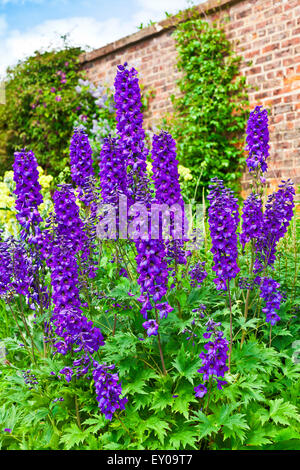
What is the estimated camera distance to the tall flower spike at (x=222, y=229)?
7.68ft

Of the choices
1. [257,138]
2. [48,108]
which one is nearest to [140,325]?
[257,138]

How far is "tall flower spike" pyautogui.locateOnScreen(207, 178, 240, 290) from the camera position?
7.68ft

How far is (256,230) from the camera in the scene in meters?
2.86

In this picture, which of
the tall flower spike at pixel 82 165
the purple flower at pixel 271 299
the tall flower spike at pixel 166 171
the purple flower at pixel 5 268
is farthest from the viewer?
the tall flower spike at pixel 82 165

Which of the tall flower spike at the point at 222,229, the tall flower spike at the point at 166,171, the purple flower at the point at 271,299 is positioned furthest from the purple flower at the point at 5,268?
the purple flower at the point at 271,299

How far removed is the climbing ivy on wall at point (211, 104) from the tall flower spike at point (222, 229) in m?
4.54

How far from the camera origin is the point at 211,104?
720 cm

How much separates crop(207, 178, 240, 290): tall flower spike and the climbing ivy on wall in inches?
179

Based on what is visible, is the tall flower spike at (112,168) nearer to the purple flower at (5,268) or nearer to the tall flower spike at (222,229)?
the tall flower spike at (222,229)

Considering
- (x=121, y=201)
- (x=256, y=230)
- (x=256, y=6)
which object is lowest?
(x=256, y=230)

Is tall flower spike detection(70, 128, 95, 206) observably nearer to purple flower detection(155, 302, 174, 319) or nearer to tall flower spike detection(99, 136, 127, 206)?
tall flower spike detection(99, 136, 127, 206)

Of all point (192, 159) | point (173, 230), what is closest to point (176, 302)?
point (173, 230)
